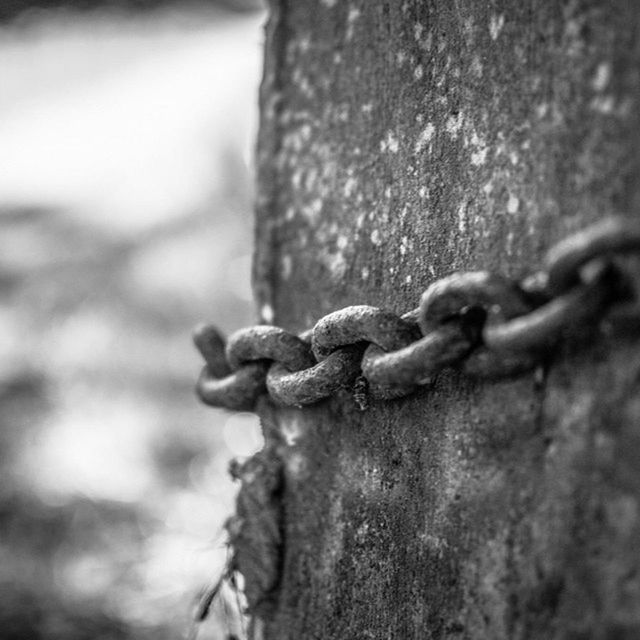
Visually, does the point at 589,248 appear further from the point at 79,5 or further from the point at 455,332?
the point at 79,5

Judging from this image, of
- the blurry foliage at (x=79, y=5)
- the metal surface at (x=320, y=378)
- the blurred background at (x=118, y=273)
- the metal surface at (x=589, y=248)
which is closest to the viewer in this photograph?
the metal surface at (x=589, y=248)

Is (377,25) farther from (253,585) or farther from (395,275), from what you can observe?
(253,585)

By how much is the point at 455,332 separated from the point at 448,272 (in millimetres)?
160

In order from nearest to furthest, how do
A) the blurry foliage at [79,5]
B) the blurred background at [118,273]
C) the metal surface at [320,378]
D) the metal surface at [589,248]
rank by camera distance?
the metal surface at [589,248] → the metal surface at [320,378] → the blurred background at [118,273] → the blurry foliage at [79,5]

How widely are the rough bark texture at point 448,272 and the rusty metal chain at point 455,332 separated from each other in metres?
0.05

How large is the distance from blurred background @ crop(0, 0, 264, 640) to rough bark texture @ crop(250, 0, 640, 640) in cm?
216

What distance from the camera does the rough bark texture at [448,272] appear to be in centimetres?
66

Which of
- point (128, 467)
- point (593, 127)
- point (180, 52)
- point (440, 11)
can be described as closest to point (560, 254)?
point (593, 127)

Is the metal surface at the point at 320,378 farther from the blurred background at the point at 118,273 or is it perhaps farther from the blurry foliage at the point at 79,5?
the blurry foliage at the point at 79,5

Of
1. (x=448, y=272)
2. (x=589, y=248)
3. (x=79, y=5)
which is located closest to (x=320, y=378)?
(x=448, y=272)

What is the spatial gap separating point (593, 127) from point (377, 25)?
0.38 meters

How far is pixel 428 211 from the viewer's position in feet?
2.87

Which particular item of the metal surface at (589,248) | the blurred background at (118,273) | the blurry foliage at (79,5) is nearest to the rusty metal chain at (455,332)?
the metal surface at (589,248)

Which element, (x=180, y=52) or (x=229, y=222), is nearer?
(x=229, y=222)
